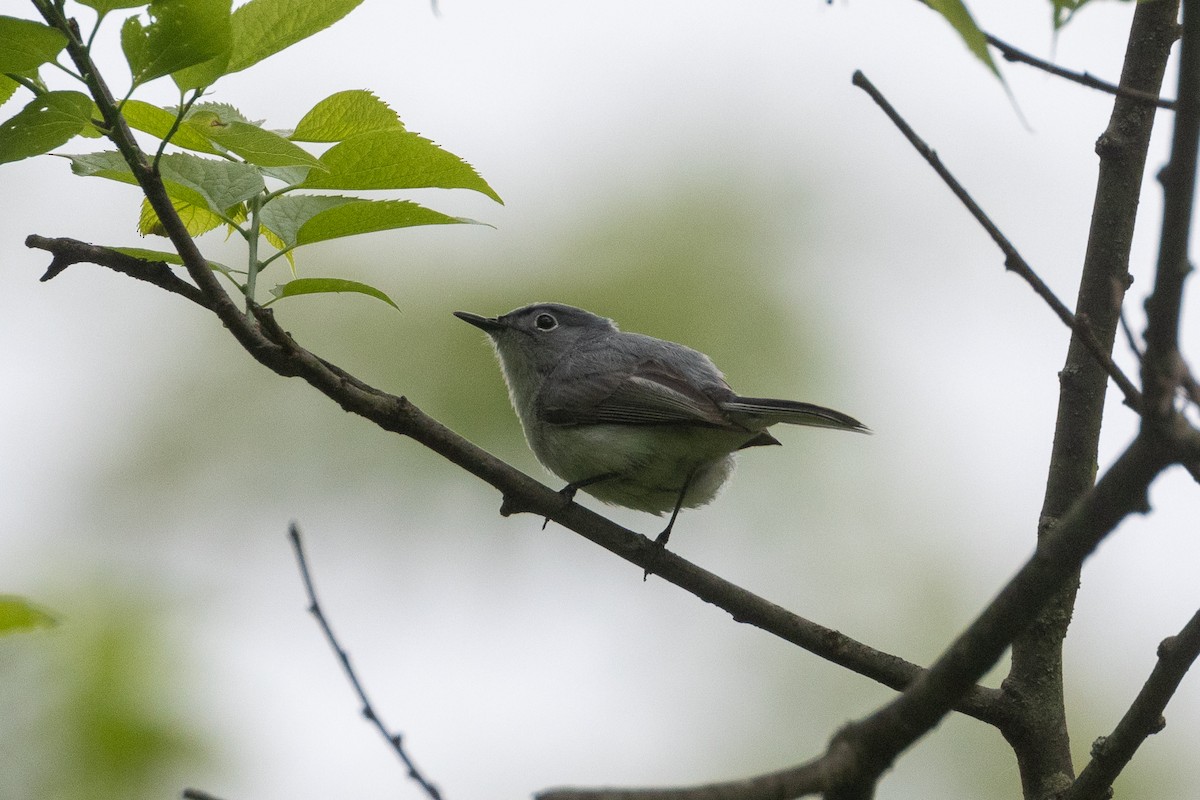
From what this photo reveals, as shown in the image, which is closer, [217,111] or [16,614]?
[16,614]

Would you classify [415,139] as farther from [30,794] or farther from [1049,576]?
[30,794]

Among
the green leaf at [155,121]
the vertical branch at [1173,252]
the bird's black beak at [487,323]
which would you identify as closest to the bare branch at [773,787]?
the vertical branch at [1173,252]

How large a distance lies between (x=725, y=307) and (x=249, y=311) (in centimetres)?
761

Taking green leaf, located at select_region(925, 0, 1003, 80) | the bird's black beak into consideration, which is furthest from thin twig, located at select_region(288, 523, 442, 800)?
the bird's black beak

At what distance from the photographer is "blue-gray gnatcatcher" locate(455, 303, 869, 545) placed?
4617 mm

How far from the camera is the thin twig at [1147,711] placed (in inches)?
89.8

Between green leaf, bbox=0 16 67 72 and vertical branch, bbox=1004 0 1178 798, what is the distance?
7.30ft

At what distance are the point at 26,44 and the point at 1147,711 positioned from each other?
2.35 meters

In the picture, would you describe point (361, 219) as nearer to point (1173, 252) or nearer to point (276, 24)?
point (276, 24)

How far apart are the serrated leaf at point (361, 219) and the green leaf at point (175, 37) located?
541mm

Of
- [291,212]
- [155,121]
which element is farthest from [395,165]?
[155,121]

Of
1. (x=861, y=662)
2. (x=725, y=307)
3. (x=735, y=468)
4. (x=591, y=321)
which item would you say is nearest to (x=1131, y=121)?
(x=861, y=662)

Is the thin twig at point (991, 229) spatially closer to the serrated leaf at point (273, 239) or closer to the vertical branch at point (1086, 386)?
the vertical branch at point (1086, 386)

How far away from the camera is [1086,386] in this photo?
9.37 ft
